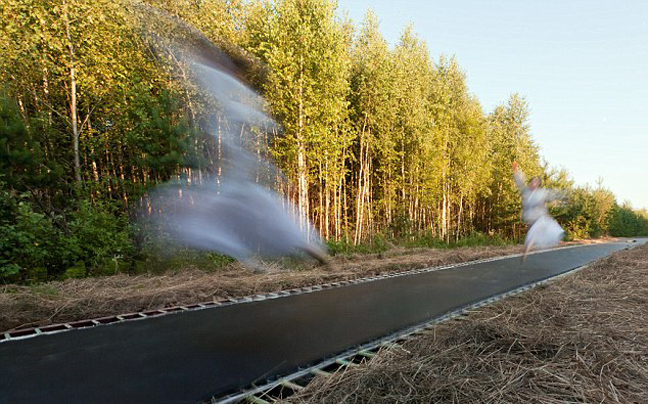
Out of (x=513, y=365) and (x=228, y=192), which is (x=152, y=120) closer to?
(x=228, y=192)

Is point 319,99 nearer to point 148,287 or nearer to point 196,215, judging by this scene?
point 196,215

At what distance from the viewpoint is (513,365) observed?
7.23 feet

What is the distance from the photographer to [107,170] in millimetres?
8875

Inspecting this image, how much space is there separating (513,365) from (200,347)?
2358mm

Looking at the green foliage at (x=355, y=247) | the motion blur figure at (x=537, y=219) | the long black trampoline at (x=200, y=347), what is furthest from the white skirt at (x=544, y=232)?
the green foliage at (x=355, y=247)

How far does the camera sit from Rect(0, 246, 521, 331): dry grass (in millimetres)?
3971

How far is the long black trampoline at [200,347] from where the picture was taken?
7.18 feet

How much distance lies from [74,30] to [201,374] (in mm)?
8567

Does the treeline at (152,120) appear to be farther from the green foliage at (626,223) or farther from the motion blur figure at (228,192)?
the green foliage at (626,223)

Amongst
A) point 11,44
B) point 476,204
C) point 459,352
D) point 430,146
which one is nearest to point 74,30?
point 11,44

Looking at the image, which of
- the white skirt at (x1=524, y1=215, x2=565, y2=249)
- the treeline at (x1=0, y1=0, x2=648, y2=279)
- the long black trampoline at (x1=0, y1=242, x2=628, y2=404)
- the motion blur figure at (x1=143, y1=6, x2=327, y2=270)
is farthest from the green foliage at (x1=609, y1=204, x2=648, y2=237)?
the long black trampoline at (x1=0, y1=242, x2=628, y2=404)

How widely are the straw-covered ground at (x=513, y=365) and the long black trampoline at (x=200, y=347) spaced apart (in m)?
0.58

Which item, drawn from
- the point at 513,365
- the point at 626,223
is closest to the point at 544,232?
the point at 513,365

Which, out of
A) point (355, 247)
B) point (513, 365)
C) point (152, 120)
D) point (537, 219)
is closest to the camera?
point (513, 365)
